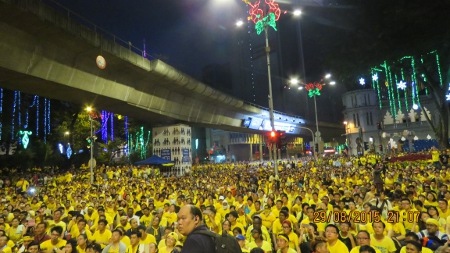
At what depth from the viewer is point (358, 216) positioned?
8.49 m

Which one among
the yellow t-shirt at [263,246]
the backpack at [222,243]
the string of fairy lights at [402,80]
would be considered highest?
the string of fairy lights at [402,80]

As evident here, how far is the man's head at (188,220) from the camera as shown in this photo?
3.32m

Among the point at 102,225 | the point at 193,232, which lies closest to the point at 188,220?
the point at 193,232

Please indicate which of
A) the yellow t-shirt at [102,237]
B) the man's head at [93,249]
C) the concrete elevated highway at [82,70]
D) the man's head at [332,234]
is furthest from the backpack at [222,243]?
the concrete elevated highway at [82,70]

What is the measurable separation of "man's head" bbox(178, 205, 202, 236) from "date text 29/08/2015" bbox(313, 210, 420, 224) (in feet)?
19.0

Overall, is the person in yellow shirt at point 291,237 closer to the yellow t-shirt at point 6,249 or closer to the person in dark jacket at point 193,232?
the person in dark jacket at point 193,232

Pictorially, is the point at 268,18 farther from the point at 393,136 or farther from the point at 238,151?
the point at 238,151

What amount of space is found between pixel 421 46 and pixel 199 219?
924 inches

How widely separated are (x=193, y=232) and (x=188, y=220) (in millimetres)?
282

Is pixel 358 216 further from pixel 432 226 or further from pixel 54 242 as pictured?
pixel 54 242

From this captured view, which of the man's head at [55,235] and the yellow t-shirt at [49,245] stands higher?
the man's head at [55,235]

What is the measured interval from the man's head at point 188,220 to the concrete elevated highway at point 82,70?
434 inches

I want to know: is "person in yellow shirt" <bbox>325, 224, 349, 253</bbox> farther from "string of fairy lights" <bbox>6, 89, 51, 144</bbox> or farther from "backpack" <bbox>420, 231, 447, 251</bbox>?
"string of fairy lights" <bbox>6, 89, 51, 144</bbox>

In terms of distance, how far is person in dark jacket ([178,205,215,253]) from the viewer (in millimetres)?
2954
